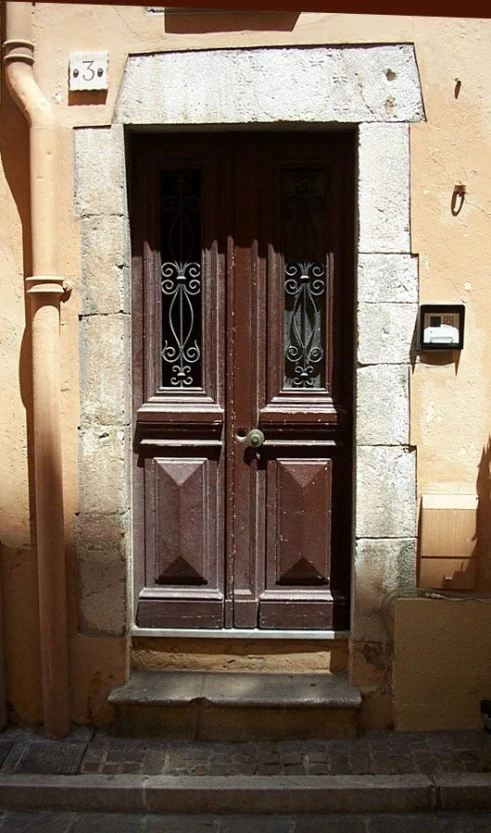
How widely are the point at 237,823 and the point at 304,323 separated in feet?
7.79

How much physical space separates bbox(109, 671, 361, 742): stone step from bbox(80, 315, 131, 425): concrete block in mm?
1376

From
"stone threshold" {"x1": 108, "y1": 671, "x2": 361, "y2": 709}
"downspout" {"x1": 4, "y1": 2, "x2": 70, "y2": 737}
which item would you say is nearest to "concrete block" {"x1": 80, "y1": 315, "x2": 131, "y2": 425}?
"downspout" {"x1": 4, "y1": 2, "x2": 70, "y2": 737}

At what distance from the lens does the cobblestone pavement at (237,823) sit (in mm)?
3441

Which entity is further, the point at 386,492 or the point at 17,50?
the point at 386,492

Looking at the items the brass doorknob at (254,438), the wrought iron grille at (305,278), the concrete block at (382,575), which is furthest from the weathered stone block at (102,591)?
the wrought iron grille at (305,278)

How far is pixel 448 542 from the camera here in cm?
388

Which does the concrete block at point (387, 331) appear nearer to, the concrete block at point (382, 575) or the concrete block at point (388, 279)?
the concrete block at point (388, 279)

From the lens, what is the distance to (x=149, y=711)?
13.1 feet

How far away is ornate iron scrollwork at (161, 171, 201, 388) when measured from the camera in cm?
410

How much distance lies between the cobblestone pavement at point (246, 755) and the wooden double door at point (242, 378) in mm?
591

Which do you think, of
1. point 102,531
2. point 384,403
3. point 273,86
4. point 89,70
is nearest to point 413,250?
point 384,403

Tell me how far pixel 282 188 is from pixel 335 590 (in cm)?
210

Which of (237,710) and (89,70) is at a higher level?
(89,70)

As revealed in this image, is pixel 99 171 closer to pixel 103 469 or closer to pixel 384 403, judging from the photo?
pixel 103 469
